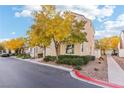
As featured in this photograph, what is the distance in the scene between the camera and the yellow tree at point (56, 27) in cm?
1881

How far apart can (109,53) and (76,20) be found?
1102 inches

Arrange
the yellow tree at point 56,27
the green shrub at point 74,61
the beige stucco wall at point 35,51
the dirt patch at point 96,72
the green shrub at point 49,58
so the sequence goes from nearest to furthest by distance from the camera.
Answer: the dirt patch at point 96,72
the green shrub at point 74,61
the yellow tree at point 56,27
the green shrub at point 49,58
the beige stucco wall at point 35,51

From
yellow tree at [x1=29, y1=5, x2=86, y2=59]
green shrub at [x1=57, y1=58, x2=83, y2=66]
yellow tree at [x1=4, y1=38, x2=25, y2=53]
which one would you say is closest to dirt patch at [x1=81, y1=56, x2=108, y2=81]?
green shrub at [x1=57, y1=58, x2=83, y2=66]

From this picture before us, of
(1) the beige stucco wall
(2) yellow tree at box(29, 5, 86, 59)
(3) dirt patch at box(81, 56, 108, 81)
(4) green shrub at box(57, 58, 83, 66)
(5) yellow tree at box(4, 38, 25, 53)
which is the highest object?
(2) yellow tree at box(29, 5, 86, 59)

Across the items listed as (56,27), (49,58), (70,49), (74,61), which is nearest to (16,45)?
(49,58)

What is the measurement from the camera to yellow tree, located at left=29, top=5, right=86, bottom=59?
1881cm

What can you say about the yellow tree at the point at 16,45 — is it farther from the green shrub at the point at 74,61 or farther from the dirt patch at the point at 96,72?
the dirt patch at the point at 96,72

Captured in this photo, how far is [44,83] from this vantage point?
11.2 meters

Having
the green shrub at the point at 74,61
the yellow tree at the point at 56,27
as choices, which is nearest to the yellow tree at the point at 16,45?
the yellow tree at the point at 56,27

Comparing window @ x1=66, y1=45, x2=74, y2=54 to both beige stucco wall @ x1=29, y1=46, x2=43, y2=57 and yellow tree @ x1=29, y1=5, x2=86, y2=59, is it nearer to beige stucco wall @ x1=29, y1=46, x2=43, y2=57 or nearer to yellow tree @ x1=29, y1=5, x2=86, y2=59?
yellow tree @ x1=29, y1=5, x2=86, y2=59

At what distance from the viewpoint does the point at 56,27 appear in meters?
18.8
